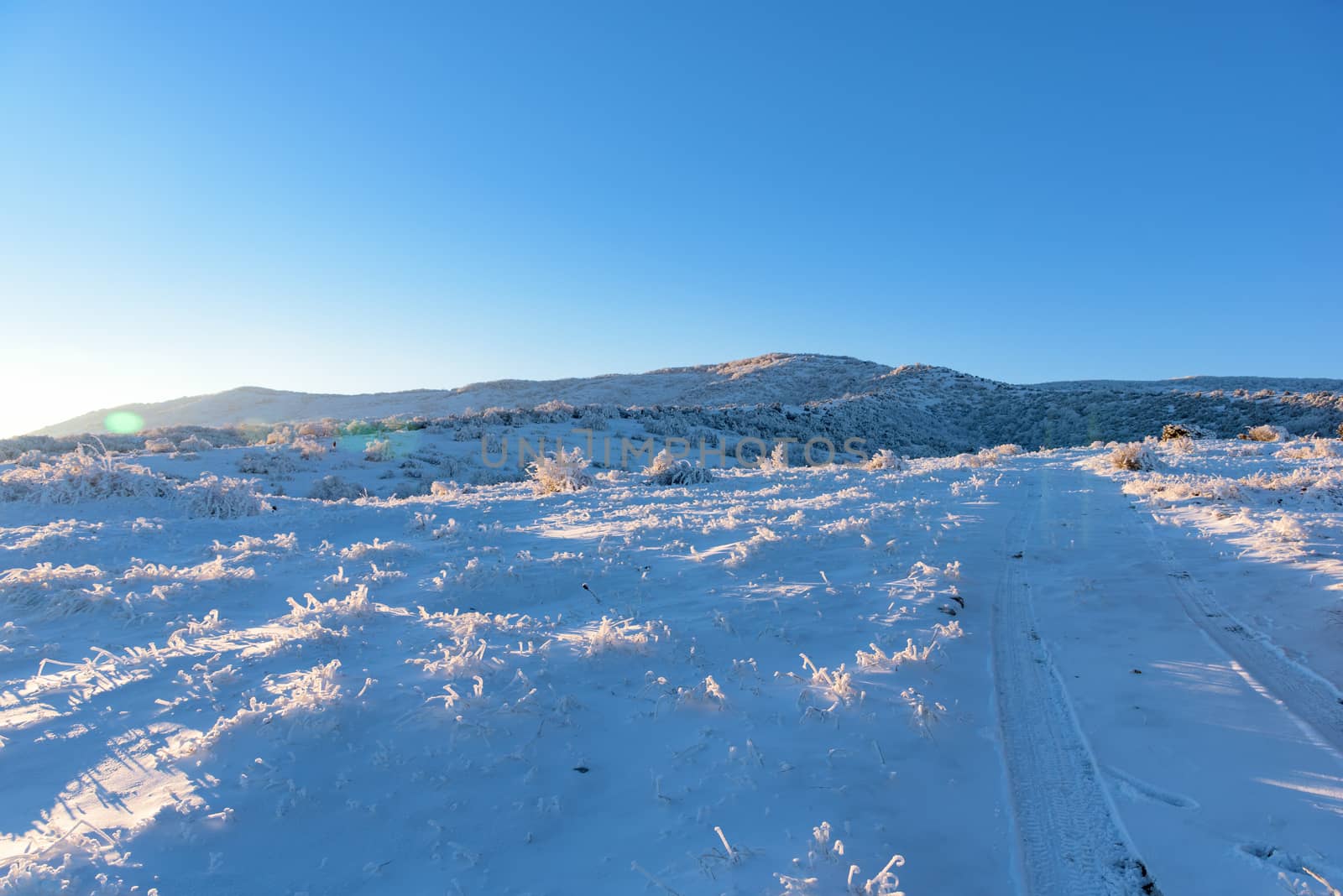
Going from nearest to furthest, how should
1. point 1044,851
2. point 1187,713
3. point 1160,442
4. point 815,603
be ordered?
point 1044,851 < point 1187,713 < point 815,603 < point 1160,442

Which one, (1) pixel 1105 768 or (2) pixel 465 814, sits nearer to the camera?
(2) pixel 465 814

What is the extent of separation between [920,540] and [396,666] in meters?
5.56

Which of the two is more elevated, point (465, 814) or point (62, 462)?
point (62, 462)

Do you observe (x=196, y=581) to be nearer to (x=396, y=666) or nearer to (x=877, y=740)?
(x=396, y=666)

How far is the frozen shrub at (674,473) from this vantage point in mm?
13328

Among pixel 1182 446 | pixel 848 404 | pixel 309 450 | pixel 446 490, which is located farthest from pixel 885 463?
pixel 848 404

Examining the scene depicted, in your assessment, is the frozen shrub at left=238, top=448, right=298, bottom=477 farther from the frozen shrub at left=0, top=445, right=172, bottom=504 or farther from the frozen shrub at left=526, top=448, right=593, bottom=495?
the frozen shrub at left=526, top=448, right=593, bottom=495

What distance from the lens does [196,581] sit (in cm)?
569

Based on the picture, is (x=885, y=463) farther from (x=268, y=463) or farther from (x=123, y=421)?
(x=123, y=421)

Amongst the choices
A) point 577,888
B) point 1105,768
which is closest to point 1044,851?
point 1105,768

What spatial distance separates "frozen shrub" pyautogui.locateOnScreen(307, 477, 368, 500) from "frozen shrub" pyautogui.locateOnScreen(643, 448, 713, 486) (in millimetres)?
6141

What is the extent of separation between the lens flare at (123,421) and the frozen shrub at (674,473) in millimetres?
37886

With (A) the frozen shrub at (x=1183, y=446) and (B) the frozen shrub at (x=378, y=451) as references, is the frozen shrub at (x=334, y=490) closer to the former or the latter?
(B) the frozen shrub at (x=378, y=451)

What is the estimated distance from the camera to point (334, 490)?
1383 cm
